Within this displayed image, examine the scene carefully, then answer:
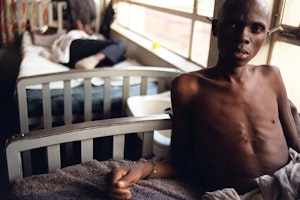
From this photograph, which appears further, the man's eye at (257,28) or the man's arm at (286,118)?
the man's arm at (286,118)

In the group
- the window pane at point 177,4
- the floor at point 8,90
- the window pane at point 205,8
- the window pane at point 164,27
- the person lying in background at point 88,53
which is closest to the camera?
the window pane at point 205,8

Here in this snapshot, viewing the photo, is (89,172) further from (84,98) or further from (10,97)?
(10,97)

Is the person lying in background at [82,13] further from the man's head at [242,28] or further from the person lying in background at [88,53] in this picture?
the man's head at [242,28]

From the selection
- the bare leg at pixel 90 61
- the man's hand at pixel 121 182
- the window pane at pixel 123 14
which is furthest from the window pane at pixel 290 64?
the window pane at pixel 123 14

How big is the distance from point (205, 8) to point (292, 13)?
2.10 feet

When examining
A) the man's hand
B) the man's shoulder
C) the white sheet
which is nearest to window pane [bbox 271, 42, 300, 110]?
the man's shoulder

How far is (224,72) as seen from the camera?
0.94 metres

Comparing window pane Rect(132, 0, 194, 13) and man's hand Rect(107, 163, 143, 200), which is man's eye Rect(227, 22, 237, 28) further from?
window pane Rect(132, 0, 194, 13)

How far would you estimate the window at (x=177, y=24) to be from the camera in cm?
173

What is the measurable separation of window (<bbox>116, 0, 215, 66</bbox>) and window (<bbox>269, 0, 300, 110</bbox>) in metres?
0.49

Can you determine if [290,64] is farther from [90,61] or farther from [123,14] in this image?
[123,14]

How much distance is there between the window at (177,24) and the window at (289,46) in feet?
1.62

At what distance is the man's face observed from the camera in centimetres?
83

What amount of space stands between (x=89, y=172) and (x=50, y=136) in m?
0.16
